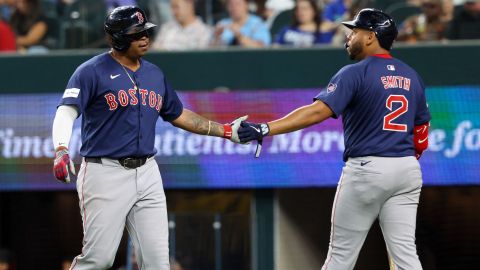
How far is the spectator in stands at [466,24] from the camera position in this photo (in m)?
8.87

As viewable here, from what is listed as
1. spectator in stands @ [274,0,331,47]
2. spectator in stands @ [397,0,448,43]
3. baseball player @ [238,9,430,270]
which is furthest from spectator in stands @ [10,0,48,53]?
baseball player @ [238,9,430,270]

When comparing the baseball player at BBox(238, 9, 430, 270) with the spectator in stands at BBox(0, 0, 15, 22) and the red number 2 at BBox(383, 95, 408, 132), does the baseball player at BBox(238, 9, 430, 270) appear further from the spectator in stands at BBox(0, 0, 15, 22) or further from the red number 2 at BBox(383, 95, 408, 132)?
the spectator in stands at BBox(0, 0, 15, 22)

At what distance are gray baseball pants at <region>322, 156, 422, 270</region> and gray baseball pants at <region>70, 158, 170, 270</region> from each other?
1.03 meters

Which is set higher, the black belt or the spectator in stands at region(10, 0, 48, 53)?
the spectator in stands at region(10, 0, 48, 53)

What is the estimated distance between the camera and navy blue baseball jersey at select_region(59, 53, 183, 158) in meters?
5.88

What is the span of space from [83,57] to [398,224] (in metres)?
4.07

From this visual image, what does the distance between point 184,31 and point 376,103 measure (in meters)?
3.56

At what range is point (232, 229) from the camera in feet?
30.5

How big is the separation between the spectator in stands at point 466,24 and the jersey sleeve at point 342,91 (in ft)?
10.4

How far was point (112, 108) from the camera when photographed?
591cm

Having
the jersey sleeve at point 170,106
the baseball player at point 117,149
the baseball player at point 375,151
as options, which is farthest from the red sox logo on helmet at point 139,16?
the baseball player at point 375,151

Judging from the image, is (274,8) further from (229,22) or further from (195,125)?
(195,125)

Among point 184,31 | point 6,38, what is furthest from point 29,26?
point 184,31

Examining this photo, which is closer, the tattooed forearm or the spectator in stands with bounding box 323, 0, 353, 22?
the tattooed forearm
